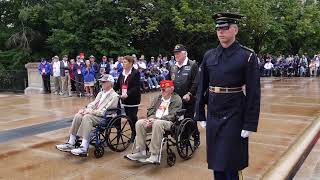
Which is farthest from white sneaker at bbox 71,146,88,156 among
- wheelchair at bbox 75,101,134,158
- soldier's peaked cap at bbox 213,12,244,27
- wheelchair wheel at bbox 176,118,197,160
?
soldier's peaked cap at bbox 213,12,244,27

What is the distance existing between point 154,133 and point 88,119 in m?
1.21

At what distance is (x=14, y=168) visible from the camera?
6.08 m

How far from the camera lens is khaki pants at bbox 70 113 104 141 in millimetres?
6246

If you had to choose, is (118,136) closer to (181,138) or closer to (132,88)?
(132,88)

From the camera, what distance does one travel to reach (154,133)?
573 centimetres

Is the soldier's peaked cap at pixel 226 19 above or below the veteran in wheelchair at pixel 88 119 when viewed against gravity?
above

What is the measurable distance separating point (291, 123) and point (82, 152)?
5073mm

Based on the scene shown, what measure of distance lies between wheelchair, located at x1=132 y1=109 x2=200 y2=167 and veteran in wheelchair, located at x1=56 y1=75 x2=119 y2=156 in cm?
91

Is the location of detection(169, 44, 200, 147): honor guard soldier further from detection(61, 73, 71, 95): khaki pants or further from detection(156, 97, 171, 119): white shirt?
detection(61, 73, 71, 95): khaki pants

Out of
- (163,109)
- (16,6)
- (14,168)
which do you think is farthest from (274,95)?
(16,6)

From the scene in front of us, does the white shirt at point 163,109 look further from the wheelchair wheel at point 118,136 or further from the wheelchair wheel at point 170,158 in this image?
the wheelchair wheel at point 118,136

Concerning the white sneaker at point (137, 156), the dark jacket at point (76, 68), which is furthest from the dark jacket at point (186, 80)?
the dark jacket at point (76, 68)

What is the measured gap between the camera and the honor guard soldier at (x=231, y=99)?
3.74 metres

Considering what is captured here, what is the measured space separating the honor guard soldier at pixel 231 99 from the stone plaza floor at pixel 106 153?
1.66 metres
